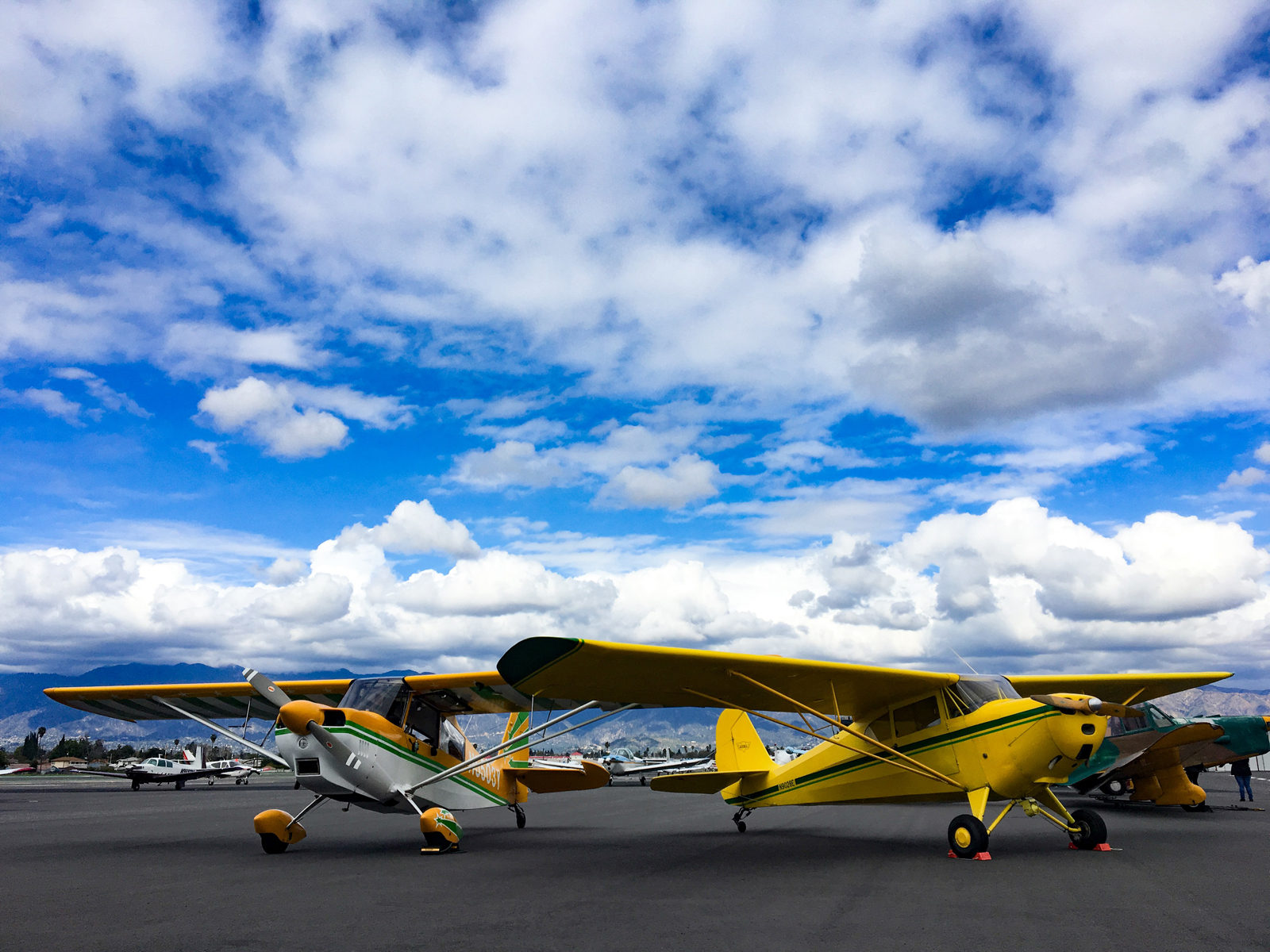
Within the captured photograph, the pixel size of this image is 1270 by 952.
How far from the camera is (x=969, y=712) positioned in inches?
392

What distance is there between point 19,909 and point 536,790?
10.5 m

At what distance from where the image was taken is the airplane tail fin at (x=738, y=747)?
47.3 ft

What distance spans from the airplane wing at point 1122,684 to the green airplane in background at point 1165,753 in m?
2.50

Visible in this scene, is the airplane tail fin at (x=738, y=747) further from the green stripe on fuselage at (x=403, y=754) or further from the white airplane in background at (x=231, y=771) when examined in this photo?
the white airplane in background at (x=231, y=771)

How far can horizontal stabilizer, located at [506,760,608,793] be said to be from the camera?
14.6 metres

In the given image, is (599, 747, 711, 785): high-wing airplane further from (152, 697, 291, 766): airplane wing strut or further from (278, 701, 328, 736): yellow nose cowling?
(278, 701, 328, 736): yellow nose cowling

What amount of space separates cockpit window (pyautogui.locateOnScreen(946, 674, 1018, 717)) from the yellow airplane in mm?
4880

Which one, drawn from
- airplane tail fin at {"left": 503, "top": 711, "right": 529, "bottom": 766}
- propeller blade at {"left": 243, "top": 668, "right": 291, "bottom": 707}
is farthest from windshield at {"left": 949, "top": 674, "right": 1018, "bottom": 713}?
propeller blade at {"left": 243, "top": 668, "right": 291, "bottom": 707}

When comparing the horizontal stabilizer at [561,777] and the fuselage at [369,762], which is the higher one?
the fuselage at [369,762]

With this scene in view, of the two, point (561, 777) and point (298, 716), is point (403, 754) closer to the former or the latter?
point (298, 716)

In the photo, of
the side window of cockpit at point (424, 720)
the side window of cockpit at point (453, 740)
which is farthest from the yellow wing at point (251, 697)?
the side window of cockpit at point (453, 740)

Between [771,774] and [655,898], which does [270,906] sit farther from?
[771,774]

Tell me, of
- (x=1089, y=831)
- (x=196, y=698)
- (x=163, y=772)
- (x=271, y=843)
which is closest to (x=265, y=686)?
(x=271, y=843)

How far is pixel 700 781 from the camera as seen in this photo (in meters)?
13.8
